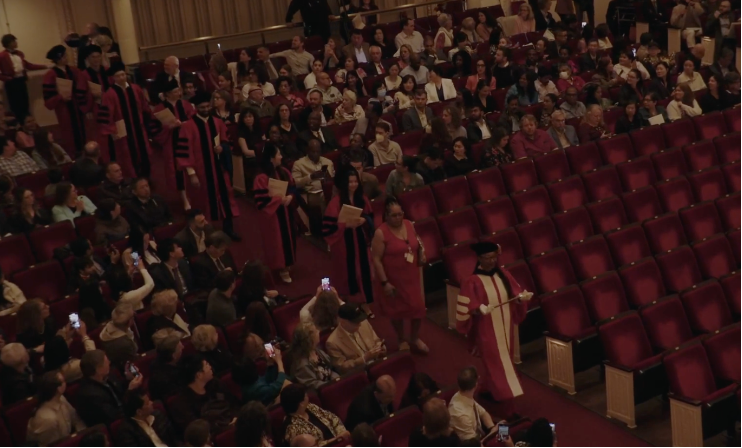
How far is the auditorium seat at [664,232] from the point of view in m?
7.08

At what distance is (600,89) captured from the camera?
31.8 ft

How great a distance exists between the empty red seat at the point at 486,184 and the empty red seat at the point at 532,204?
0.29 m

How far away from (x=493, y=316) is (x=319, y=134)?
3469 millimetres

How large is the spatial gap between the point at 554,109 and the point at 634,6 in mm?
4381

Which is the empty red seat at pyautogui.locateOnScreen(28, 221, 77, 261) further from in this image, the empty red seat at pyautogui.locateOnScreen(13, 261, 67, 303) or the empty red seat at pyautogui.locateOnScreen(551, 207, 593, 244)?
the empty red seat at pyautogui.locateOnScreen(551, 207, 593, 244)

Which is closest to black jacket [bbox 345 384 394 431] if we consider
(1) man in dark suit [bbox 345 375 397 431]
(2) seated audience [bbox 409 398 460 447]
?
(1) man in dark suit [bbox 345 375 397 431]

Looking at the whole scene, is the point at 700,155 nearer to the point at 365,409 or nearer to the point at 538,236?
the point at 538,236

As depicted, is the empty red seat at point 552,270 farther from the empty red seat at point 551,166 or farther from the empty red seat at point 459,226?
the empty red seat at point 551,166

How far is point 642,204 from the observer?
7.54 meters

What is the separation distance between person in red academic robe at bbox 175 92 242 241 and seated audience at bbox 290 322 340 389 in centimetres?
260

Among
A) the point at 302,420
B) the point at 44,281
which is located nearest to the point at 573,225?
the point at 302,420

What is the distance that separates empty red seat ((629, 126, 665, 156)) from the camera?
8.59m

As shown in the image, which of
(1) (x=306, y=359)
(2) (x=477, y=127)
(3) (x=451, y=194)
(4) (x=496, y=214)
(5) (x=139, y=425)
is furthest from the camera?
(2) (x=477, y=127)

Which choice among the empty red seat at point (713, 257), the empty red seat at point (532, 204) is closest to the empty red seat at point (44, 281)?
the empty red seat at point (532, 204)
